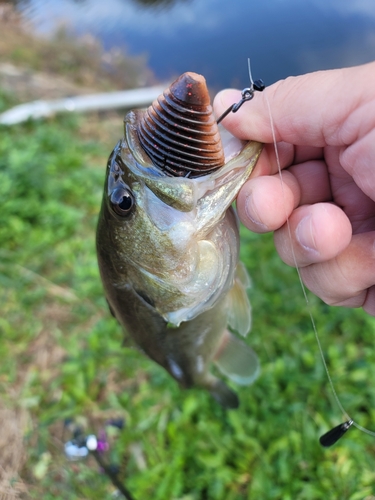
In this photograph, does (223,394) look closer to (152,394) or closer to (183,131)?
(152,394)

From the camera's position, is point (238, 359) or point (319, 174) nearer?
point (319, 174)

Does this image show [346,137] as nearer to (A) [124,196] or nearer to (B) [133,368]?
(A) [124,196]

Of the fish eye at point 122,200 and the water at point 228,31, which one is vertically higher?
the fish eye at point 122,200

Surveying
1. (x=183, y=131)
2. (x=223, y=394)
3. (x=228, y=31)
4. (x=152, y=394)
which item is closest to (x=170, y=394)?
(x=152, y=394)

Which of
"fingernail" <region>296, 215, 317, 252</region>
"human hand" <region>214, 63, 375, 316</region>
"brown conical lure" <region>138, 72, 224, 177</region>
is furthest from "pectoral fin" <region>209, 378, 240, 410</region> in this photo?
"brown conical lure" <region>138, 72, 224, 177</region>

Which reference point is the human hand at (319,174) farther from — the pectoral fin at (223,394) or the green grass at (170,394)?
the green grass at (170,394)

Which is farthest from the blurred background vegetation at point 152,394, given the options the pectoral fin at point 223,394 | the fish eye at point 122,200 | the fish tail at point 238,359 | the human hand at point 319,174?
the human hand at point 319,174

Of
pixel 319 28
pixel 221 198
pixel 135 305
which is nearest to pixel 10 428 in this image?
pixel 135 305

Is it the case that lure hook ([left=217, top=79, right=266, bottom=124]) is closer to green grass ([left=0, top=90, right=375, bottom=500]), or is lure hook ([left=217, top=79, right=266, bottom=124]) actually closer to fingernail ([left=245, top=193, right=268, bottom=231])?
fingernail ([left=245, top=193, right=268, bottom=231])
